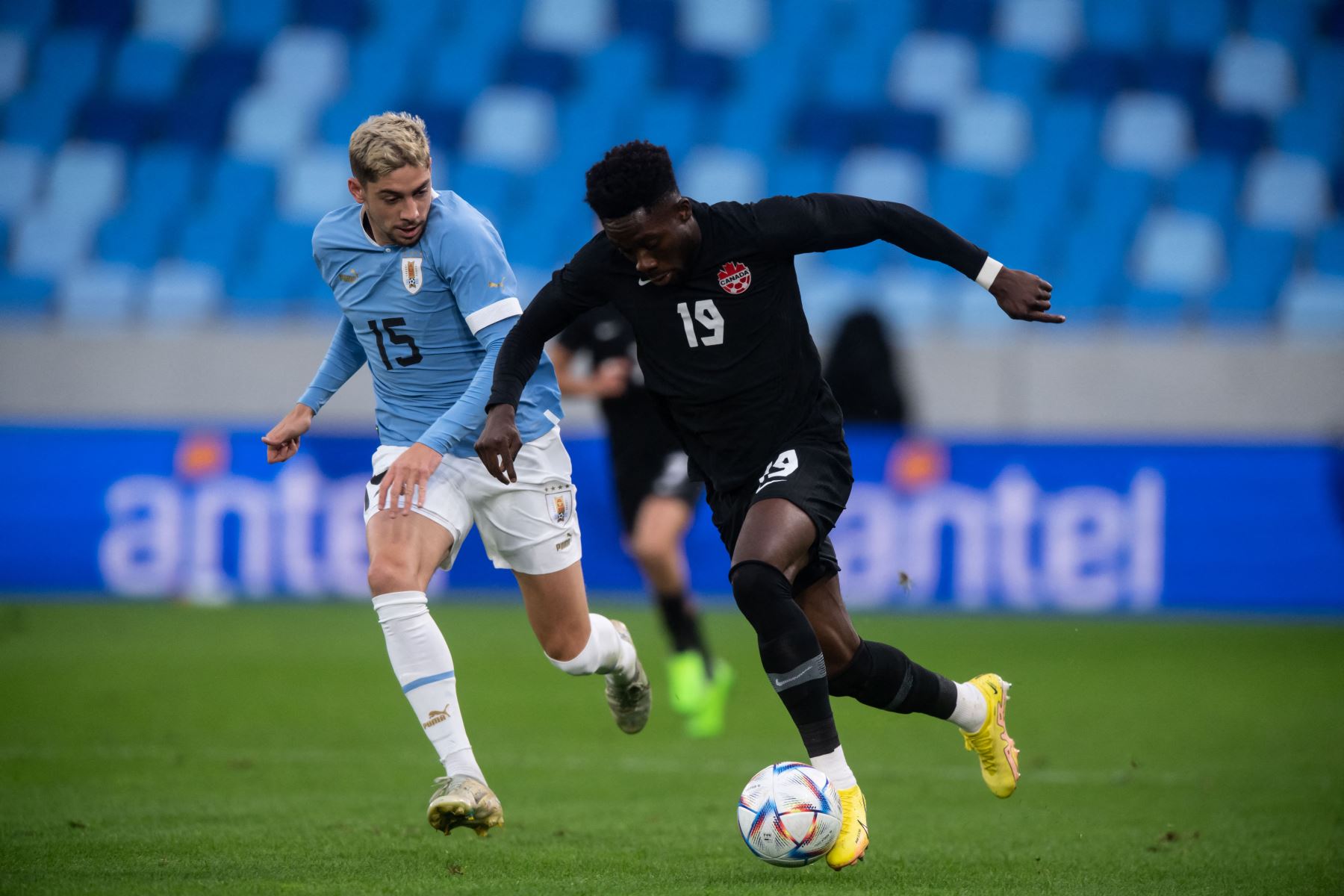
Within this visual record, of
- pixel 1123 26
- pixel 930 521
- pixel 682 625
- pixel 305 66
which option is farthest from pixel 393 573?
pixel 1123 26

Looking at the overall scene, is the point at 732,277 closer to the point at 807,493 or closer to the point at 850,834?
the point at 807,493

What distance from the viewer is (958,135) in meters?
17.7

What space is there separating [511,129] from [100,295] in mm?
4641

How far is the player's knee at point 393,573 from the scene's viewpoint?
5230mm

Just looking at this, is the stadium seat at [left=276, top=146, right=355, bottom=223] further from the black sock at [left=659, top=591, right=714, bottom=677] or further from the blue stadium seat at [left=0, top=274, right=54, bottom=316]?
the black sock at [left=659, top=591, right=714, bottom=677]


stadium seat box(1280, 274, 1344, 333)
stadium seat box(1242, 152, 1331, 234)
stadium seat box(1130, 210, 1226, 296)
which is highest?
stadium seat box(1242, 152, 1331, 234)

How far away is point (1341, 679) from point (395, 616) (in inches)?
283

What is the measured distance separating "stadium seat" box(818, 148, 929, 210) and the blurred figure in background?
109 inches

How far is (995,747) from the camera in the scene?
219 inches

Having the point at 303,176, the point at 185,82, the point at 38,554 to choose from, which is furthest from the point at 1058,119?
the point at 38,554

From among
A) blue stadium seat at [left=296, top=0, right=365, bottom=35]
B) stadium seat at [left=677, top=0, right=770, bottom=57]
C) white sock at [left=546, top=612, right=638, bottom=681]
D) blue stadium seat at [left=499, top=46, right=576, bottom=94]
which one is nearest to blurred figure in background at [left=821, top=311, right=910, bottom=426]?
stadium seat at [left=677, top=0, right=770, bottom=57]

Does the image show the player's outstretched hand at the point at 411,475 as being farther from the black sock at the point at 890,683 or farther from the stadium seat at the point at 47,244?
the stadium seat at the point at 47,244

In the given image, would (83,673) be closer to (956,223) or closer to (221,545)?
(221,545)

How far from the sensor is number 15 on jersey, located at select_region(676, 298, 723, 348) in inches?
198
